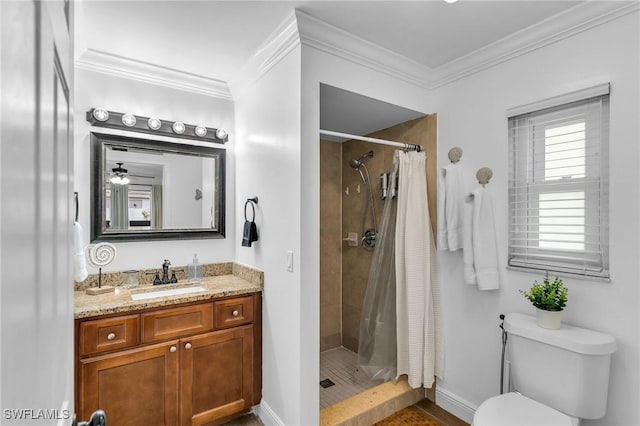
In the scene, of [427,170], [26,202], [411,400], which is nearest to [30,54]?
[26,202]

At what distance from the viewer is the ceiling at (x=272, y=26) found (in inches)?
68.6

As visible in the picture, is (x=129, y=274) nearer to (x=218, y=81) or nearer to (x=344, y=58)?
(x=218, y=81)

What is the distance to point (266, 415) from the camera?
7.30 ft

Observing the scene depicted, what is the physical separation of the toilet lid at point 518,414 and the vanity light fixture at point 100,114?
2.82 meters

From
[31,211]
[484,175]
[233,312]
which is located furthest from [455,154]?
[31,211]

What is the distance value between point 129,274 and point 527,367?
8.38 feet

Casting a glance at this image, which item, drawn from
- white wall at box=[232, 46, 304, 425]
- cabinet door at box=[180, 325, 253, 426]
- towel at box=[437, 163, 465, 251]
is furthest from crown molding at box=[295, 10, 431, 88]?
cabinet door at box=[180, 325, 253, 426]

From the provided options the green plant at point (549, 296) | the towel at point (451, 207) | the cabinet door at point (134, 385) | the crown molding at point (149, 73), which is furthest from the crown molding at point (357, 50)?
the cabinet door at point (134, 385)

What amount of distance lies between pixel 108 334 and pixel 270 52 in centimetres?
192

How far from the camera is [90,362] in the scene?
1.80m

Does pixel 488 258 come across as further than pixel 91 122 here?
No

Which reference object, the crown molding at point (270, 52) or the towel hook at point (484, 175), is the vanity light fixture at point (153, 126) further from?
the towel hook at point (484, 175)

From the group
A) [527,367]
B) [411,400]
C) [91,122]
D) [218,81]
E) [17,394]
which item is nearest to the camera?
[17,394]

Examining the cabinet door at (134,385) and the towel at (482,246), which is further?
the towel at (482,246)
